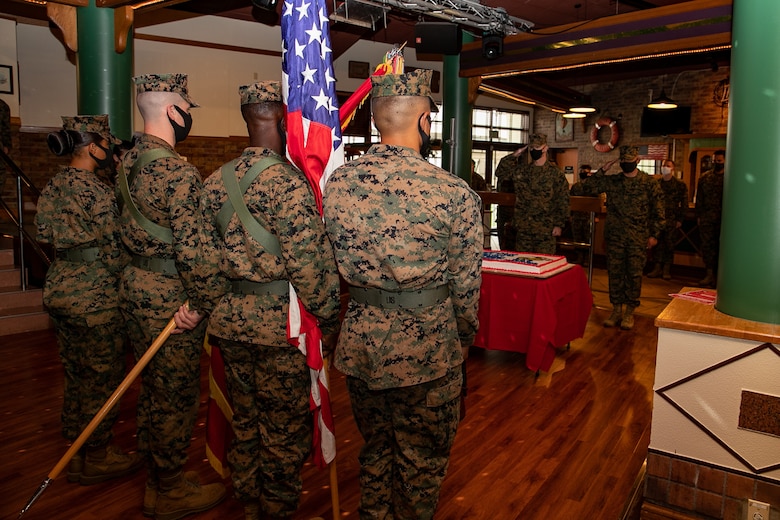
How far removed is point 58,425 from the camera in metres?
3.48

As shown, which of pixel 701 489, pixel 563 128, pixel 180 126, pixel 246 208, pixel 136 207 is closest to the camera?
pixel 246 208

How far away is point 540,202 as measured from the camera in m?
6.42

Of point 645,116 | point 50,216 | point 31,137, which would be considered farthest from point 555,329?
point 645,116

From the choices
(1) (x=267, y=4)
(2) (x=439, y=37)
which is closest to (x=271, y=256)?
(1) (x=267, y=4)

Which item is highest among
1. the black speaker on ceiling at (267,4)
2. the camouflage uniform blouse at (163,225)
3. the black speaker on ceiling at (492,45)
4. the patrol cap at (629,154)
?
the black speaker on ceiling at (492,45)

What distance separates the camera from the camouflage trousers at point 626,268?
5789 millimetres

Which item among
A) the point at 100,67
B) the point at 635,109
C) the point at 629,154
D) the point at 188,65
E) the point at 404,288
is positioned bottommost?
the point at 404,288

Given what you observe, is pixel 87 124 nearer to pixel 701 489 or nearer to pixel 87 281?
pixel 87 281

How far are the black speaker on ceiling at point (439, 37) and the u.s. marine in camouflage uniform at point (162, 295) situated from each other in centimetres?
492

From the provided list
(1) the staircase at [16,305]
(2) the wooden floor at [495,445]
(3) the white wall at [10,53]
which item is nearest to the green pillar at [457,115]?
(2) the wooden floor at [495,445]

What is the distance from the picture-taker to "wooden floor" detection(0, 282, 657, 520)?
8.71ft

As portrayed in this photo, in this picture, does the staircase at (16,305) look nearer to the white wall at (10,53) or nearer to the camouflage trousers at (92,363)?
the white wall at (10,53)

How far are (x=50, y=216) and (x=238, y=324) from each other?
1.36 meters

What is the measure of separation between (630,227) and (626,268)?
1.42ft
